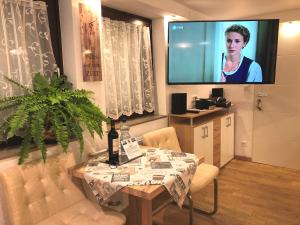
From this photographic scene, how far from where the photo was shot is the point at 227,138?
382 cm

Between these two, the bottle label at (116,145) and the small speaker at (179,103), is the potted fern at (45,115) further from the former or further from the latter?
the small speaker at (179,103)

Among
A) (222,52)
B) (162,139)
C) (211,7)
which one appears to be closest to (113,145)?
(162,139)

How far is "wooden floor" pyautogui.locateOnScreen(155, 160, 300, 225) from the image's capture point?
2.47 meters

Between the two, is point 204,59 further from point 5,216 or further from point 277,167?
point 5,216

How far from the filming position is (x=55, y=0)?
2092 millimetres

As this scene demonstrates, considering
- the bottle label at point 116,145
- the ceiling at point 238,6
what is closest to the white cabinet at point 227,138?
the ceiling at point 238,6

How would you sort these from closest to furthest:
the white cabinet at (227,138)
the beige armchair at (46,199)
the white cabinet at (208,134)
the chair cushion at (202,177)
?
the beige armchair at (46,199) < the chair cushion at (202,177) < the white cabinet at (208,134) < the white cabinet at (227,138)

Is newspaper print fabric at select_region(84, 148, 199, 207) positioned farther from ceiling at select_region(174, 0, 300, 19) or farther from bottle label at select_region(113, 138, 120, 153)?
ceiling at select_region(174, 0, 300, 19)

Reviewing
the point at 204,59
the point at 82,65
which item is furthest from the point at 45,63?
the point at 204,59

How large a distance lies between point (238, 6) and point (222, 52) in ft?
2.36

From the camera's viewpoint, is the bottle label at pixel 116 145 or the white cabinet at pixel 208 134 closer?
the bottle label at pixel 116 145

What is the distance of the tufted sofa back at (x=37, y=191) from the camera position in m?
1.54

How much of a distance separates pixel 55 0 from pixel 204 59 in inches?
68.1

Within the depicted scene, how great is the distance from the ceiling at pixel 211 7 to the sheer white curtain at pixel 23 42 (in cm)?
68
